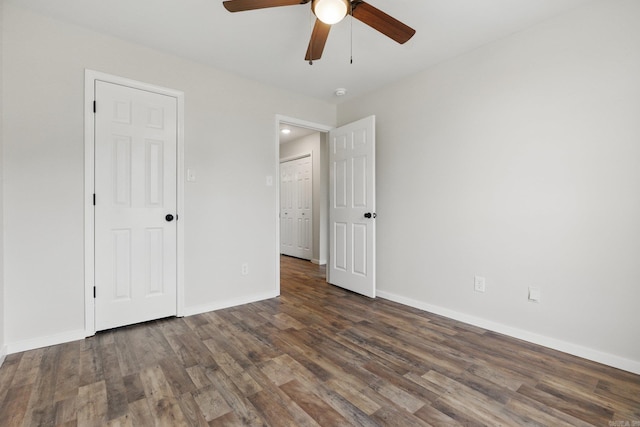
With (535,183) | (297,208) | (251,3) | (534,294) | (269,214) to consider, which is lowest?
(534,294)

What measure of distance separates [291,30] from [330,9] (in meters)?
0.87

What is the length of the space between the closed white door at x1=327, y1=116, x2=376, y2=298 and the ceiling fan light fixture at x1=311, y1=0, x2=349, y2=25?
1.69 metres

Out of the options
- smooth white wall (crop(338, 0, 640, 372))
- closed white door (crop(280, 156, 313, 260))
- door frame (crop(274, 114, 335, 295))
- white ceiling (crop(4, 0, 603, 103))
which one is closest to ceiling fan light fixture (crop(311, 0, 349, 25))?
white ceiling (crop(4, 0, 603, 103))

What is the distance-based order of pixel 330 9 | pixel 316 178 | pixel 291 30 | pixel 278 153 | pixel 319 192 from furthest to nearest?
pixel 316 178 → pixel 319 192 → pixel 278 153 → pixel 291 30 → pixel 330 9

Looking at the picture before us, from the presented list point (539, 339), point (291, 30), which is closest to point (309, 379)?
point (539, 339)

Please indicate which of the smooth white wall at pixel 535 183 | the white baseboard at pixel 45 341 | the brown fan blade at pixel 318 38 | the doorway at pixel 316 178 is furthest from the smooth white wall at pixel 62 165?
the doorway at pixel 316 178

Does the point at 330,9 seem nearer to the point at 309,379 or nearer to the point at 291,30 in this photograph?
the point at 291,30

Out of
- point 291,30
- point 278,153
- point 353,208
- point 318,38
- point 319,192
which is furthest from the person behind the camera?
point 319,192

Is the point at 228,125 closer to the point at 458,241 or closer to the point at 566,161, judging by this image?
the point at 458,241

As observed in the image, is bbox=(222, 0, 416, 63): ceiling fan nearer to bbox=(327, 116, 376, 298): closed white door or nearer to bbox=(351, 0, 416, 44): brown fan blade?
bbox=(351, 0, 416, 44): brown fan blade

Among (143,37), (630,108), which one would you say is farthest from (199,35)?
(630,108)

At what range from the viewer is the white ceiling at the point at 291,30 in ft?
6.71

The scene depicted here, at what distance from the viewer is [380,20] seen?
1.78 m

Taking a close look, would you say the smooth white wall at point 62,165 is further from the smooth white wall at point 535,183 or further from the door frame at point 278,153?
the smooth white wall at point 535,183
